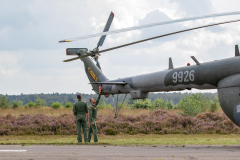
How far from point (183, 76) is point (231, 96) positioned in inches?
99.9

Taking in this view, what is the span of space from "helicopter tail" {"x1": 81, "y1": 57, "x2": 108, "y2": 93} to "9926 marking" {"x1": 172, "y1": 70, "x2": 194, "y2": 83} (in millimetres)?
7196

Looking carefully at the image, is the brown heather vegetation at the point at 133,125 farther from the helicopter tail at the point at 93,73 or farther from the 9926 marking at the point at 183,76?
the 9926 marking at the point at 183,76

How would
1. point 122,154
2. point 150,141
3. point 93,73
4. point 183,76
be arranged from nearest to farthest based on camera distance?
1. point 122,154
2. point 183,76
3. point 150,141
4. point 93,73

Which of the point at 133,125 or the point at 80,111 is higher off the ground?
the point at 80,111

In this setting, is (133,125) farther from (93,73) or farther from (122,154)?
(122,154)

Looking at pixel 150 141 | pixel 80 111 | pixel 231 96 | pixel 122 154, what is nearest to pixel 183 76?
pixel 231 96

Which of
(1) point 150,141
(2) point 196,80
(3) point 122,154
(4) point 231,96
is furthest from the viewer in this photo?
(1) point 150,141

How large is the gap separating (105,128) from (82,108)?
26.4 feet

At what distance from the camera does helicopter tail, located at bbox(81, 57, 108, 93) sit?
20.0 m

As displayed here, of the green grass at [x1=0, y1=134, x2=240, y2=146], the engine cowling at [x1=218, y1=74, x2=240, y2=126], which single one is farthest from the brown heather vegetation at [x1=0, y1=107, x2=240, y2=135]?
the engine cowling at [x1=218, y1=74, x2=240, y2=126]

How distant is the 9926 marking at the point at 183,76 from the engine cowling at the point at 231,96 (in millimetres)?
1514

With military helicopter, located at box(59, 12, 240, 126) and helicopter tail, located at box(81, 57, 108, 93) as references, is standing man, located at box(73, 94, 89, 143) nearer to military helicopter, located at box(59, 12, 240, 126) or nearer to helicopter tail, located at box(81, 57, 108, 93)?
military helicopter, located at box(59, 12, 240, 126)

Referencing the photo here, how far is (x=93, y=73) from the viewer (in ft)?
67.3

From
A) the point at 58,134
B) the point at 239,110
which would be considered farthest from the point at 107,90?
the point at 239,110
